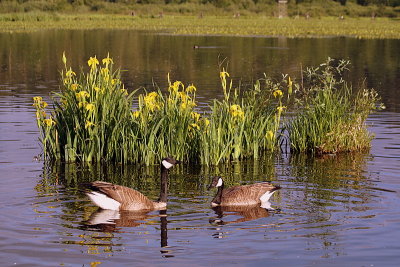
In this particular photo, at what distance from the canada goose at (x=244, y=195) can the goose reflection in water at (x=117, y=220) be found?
3.60 feet

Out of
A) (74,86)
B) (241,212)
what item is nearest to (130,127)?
(74,86)

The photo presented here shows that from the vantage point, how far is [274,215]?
45.9ft

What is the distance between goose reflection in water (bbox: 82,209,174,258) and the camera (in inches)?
516

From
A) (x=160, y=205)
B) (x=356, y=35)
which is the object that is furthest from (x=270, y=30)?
(x=160, y=205)

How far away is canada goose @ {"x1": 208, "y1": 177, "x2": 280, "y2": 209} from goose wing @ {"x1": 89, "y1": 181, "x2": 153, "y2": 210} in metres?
1.31

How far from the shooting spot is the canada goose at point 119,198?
1379 centimetres

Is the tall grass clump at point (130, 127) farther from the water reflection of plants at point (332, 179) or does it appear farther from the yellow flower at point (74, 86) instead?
the water reflection of plants at point (332, 179)

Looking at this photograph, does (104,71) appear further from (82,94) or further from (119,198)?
(119,198)

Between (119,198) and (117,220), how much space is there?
442 mm

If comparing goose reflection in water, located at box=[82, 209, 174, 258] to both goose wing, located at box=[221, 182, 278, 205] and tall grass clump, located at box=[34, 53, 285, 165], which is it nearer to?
goose wing, located at box=[221, 182, 278, 205]

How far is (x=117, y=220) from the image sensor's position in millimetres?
13719

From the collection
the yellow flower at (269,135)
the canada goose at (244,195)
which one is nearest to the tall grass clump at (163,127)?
the yellow flower at (269,135)

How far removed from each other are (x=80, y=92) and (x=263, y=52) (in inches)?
1607

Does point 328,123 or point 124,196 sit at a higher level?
point 328,123
